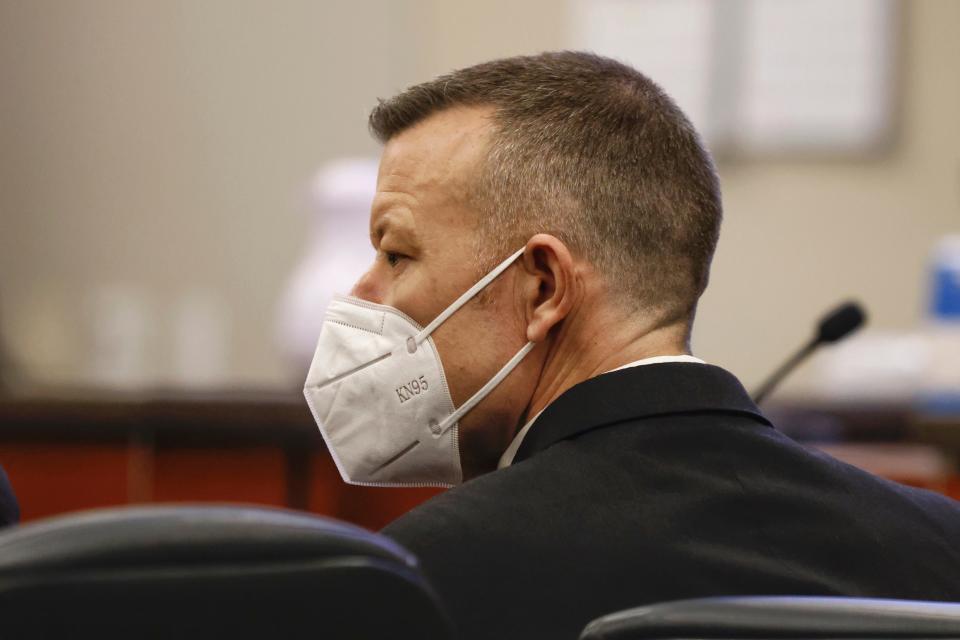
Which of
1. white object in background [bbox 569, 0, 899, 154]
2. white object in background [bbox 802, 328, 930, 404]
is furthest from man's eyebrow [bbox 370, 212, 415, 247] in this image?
white object in background [bbox 569, 0, 899, 154]

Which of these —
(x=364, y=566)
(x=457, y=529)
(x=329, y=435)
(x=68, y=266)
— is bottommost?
(x=68, y=266)

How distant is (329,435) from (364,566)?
0.82 m

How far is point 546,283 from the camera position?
1.16m

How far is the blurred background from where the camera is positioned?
426 cm

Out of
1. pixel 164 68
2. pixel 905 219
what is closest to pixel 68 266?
pixel 164 68

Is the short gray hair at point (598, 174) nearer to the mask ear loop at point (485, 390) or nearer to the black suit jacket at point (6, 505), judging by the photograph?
the mask ear loop at point (485, 390)

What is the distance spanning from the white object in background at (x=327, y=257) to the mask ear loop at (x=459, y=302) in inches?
52.8

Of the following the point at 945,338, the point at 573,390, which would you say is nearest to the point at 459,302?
the point at 573,390

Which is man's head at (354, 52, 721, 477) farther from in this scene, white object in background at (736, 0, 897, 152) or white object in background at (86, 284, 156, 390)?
white object in background at (736, 0, 897, 152)

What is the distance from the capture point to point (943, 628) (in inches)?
23.5

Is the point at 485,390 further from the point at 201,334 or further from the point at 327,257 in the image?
the point at 201,334

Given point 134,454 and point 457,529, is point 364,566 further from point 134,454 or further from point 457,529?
point 134,454

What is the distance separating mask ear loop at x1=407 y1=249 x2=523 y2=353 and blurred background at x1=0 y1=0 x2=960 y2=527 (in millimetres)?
3009

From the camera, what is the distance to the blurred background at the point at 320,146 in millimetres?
4262
